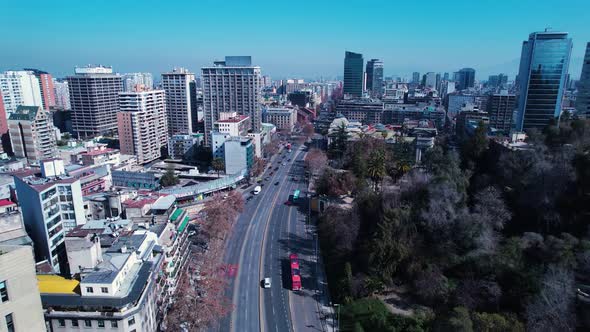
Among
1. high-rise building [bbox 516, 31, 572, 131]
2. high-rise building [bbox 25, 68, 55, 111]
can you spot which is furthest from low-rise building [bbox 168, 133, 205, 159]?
high-rise building [bbox 516, 31, 572, 131]

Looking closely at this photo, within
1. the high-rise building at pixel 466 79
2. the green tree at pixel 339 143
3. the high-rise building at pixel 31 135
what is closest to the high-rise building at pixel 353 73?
the green tree at pixel 339 143

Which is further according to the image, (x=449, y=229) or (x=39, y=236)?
(x=449, y=229)

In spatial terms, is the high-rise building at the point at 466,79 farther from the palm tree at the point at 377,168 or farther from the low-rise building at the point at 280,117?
the palm tree at the point at 377,168

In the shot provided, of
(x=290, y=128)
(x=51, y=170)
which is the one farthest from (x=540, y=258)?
(x=290, y=128)

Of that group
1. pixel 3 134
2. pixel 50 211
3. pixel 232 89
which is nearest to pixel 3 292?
pixel 50 211

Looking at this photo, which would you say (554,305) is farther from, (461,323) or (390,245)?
(390,245)

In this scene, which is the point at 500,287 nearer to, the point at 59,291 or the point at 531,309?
the point at 531,309
